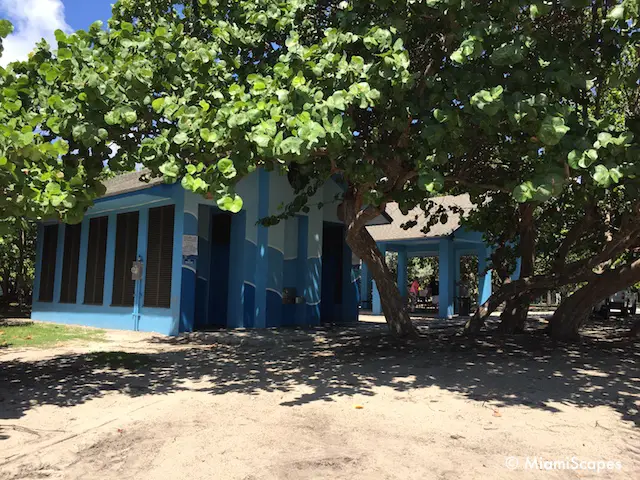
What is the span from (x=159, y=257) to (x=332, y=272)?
6.10 m

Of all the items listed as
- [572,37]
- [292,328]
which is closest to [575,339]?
[572,37]

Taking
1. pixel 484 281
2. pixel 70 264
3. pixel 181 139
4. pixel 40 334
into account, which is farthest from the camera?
pixel 484 281

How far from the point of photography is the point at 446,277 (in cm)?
2033

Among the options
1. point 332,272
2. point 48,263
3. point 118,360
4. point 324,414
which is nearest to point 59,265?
point 48,263

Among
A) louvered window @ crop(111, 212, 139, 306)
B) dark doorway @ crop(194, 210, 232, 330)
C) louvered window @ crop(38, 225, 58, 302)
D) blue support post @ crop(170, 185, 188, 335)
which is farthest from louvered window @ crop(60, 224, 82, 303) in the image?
→ blue support post @ crop(170, 185, 188, 335)

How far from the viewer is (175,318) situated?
12914 millimetres

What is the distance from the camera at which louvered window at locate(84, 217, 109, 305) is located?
15617mm

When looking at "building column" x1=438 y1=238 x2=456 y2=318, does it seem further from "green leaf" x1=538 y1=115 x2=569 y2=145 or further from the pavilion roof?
"green leaf" x1=538 y1=115 x2=569 y2=145

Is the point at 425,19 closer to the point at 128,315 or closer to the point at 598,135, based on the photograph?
the point at 598,135

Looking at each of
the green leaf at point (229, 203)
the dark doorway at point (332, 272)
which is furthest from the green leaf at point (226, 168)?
the dark doorway at point (332, 272)

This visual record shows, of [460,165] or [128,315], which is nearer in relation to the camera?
[460,165]

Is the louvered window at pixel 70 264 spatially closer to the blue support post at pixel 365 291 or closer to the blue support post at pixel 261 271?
the blue support post at pixel 261 271

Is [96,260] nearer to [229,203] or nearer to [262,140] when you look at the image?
[229,203]

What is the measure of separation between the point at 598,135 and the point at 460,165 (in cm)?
415
